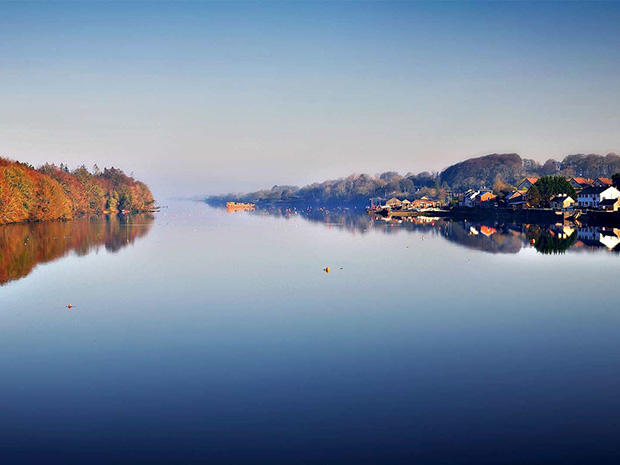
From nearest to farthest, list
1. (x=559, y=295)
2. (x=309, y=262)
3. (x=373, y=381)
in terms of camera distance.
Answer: (x=373, y=381) < (x=559, y=295) < (x=309, y=262)

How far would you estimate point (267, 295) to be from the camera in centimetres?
2897

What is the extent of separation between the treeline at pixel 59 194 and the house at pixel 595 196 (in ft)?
344

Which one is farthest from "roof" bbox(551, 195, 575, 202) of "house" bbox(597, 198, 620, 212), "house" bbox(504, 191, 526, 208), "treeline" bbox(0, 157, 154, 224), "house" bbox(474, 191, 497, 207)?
"treeline" bbox(0, 157, 154, 224)

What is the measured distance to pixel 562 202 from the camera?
111 m

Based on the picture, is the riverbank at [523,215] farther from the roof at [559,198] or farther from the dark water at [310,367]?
the dark water at [310,367]

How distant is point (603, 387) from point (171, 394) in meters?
11.8

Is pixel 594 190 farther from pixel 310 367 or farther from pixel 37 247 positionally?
pixel 310 367

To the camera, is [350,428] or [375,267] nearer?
[350,428]

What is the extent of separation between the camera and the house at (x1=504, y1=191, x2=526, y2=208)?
131 m

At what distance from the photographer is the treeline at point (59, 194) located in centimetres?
8512

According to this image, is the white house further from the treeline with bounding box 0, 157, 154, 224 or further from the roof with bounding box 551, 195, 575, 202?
the treeline with bounding box 0, 157, 154, 224

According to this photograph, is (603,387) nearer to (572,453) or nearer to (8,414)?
(572,453)

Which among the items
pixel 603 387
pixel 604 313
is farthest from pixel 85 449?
pixel 604 313

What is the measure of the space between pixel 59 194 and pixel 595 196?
10687 cm
